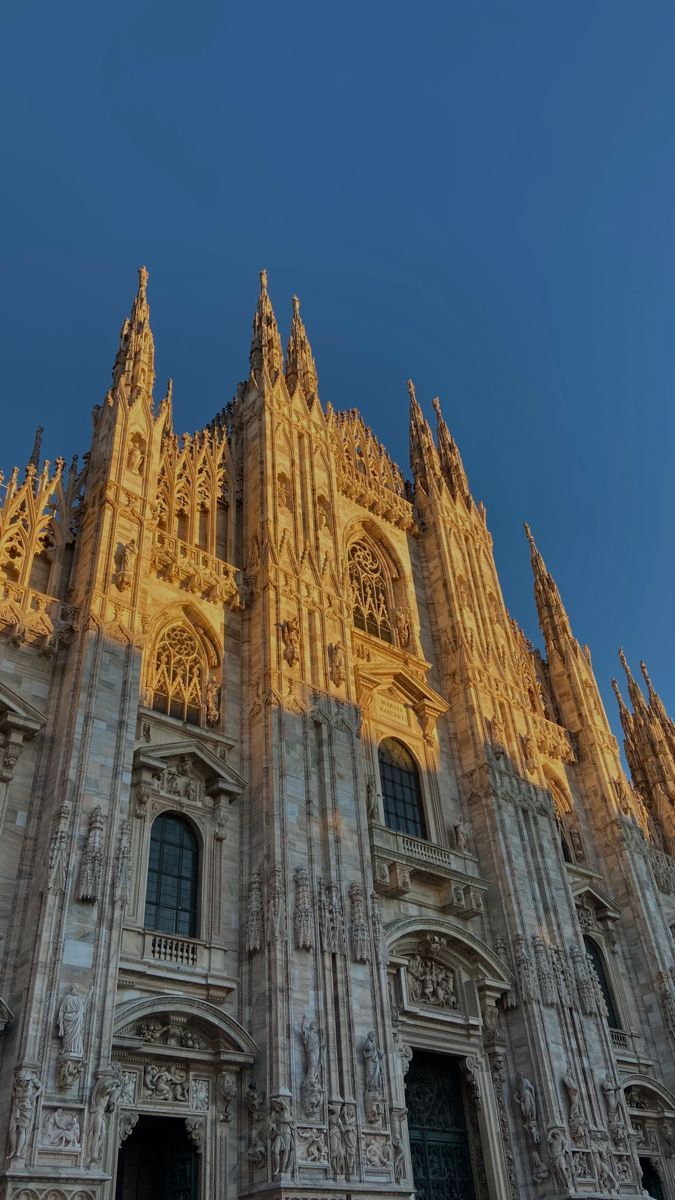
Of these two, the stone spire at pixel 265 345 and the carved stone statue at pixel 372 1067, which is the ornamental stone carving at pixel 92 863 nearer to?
the carved stone statue at pixel 372 1067

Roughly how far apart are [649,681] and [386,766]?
20.1 m

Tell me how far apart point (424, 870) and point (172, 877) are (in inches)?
267

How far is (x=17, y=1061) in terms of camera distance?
13984 millimetres

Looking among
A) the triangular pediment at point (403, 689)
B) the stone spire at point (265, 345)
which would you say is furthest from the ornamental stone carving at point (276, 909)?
the stone spire at point (265, 345)

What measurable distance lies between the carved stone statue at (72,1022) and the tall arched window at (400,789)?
10958mm

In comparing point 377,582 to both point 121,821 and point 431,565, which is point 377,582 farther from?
point 121,821

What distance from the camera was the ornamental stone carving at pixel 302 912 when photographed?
729 inches

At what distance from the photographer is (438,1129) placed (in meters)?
20.6

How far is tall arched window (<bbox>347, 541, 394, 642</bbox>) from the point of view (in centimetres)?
2883

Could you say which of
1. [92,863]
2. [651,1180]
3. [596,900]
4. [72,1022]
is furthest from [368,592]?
[651,1180]

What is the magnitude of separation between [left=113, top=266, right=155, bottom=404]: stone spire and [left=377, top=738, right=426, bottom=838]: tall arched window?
37.4 ft

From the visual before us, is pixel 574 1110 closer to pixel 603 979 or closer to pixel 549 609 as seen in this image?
pixel 603 979

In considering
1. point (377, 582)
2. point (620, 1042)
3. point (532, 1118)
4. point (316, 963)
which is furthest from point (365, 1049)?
point (377, 582)

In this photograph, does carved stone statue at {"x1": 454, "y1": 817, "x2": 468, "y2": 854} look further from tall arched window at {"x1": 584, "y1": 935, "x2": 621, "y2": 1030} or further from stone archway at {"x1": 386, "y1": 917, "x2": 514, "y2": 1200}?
tall arched window at {"x1": 584, "y1": 935, "x2": 621, "y2": 1030}
